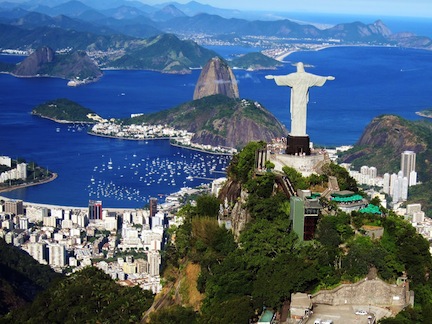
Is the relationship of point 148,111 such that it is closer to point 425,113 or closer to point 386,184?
point 425,113

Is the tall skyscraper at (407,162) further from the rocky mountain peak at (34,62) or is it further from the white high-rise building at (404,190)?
the rocky mountain peak at (34,62)

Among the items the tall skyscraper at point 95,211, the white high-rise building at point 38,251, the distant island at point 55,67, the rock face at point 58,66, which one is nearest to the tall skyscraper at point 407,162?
the tall skyscraper at point 95,211

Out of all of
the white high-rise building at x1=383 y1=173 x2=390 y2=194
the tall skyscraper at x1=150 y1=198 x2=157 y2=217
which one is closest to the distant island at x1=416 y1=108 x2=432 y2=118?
the white high-rise building at x1=383 y1=173 x2=390 y2=194

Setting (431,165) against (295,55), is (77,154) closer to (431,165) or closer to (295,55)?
(431,165)

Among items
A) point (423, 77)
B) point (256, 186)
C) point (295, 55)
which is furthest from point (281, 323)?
point (295, 55)

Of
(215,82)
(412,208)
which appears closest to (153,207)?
(412,208)

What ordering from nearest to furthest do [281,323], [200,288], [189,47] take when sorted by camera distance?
[281,323]
[200,288]
[189,47]

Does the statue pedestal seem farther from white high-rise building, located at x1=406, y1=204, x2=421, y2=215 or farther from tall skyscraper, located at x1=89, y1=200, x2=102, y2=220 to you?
tall skyscraper, located at x1=89, y1=200, x2=102, y2=220
